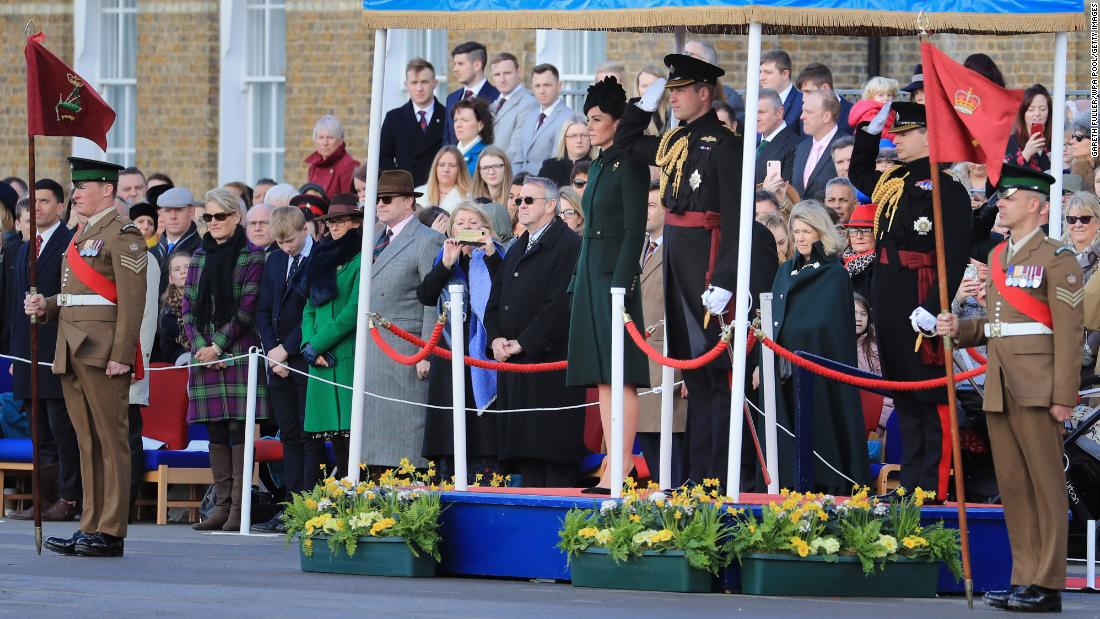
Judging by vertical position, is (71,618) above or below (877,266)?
below

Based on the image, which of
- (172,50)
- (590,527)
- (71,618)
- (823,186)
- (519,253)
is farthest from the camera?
(172,50)

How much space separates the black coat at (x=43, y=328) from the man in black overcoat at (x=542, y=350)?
3516 millimetres

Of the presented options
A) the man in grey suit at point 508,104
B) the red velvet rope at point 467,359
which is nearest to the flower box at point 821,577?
the red velvet rope at point 467,359

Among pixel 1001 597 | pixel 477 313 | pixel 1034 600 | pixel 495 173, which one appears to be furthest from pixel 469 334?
pixel 1034 600

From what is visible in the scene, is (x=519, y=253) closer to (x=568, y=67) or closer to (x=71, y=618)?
(x=71, y=618)

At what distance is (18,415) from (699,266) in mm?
6896

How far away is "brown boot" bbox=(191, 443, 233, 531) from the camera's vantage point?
1405cm

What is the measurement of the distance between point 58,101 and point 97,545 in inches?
95.8

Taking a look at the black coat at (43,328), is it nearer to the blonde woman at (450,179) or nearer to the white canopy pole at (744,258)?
the blonde woman at (450,179)

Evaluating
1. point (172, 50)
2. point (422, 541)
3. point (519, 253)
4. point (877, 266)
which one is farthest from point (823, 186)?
point (172, 50)

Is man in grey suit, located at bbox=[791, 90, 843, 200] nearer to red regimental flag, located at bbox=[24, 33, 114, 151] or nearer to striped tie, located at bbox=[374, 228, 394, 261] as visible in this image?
striped tie, located at bbox=[374, 228, 394, 261]

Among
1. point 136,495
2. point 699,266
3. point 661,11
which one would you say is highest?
point 661,11

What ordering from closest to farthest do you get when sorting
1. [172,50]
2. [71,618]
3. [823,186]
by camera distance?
[71,618]
[823,186]
[172,50]

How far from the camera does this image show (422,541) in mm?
10617
